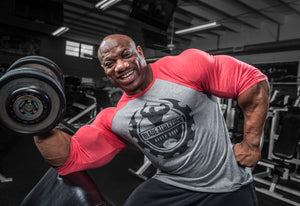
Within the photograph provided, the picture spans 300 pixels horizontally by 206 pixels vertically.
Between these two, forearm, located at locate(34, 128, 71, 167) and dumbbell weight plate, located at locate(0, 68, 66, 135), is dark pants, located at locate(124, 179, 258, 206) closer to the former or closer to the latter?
forearm, located at locate(34, 128, 71, 167)

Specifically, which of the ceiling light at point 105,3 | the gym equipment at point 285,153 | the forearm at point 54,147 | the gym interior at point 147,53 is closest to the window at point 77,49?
the gym interior at point 147,53

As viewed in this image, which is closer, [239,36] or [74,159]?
[74,159]

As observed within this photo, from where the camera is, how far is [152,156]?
86 cm

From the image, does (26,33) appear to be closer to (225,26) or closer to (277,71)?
(225,26)

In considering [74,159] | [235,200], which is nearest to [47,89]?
[74,159]

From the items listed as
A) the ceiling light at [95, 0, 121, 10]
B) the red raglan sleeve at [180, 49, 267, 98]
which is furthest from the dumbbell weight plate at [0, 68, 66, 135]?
the ceiling light at [95, 0, 121, 10]

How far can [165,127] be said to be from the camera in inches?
31.9

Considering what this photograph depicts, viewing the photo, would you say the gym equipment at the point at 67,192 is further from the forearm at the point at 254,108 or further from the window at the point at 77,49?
the window at the point at 77,49

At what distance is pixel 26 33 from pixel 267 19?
9.55 meters

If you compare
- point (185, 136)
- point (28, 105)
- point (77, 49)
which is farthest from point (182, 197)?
point (77, 49)

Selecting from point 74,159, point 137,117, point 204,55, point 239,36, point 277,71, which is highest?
point 239,36

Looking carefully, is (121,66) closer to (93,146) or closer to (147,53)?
(93,146)

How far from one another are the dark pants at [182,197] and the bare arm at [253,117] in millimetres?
123

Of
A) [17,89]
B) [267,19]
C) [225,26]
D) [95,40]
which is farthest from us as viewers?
[95,40]
